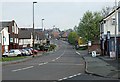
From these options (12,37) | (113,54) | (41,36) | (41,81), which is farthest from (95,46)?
(41,36)

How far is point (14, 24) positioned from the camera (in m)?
84.6

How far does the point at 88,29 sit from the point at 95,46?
22999mm

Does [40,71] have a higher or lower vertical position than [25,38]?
lower

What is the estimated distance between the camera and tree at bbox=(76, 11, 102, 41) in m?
99.1

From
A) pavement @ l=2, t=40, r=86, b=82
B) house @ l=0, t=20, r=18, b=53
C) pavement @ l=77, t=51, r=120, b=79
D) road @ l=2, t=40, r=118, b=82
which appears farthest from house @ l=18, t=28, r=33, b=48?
pavement @ l=77, t=51, r=120, b=79

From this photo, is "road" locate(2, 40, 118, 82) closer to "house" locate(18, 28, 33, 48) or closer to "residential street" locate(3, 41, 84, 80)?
"residential street" locate(3, 41, 84, 80)

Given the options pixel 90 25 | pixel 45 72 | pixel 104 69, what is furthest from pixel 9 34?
pixel 45 72

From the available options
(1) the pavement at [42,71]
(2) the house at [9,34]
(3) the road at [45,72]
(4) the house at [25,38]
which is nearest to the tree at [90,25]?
(4) the house at [25,38]

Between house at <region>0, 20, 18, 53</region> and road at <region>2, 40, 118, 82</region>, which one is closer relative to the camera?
road at <region>2, 40, 118, 82</region>

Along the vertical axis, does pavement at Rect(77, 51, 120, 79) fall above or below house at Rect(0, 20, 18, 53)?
below

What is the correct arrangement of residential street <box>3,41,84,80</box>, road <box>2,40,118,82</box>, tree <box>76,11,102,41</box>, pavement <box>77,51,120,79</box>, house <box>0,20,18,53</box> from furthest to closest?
1. tree <box>76,11,102,41</box>
2. house <box>0,20,18,53</box>
3. pavement <box>77,51,120,79</box>
4. residential street <box>3,41,84,80</box>
5. road <box>2,40,118,82</box>

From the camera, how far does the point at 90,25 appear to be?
329 ft

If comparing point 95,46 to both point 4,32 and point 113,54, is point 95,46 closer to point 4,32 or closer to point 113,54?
point 4,32

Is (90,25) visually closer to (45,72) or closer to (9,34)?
(9,34)
